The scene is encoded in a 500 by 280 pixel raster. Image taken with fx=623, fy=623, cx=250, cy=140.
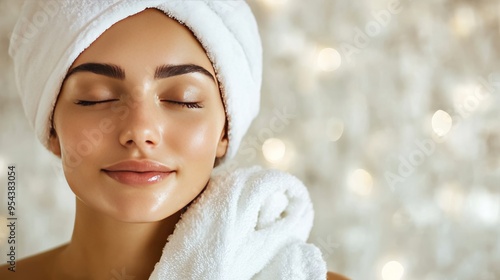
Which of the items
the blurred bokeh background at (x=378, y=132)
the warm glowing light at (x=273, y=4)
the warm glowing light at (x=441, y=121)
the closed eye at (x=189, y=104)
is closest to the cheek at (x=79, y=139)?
the closed eye at (x=189, y=104)

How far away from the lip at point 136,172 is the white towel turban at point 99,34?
186 mm

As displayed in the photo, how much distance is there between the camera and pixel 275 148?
1.64m

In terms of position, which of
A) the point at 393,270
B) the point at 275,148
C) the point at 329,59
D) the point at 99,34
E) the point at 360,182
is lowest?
the point at 393,270

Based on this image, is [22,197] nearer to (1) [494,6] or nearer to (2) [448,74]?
(2) [448,74]

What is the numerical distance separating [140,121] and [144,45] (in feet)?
0.41

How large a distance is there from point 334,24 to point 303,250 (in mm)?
700

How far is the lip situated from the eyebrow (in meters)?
0.14

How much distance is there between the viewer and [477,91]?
1.60 metres

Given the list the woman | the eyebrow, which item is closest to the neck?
the woman

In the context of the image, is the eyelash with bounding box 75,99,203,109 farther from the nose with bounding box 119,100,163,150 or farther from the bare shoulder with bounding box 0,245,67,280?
the bare shoulder with bounding box 0,245,67,280

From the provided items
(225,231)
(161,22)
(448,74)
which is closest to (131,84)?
(161,22)

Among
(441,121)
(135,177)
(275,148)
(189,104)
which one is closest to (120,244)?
(135,177)

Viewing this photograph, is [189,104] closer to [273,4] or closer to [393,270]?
[273,4]

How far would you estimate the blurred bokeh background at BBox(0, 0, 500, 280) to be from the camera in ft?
5.23
